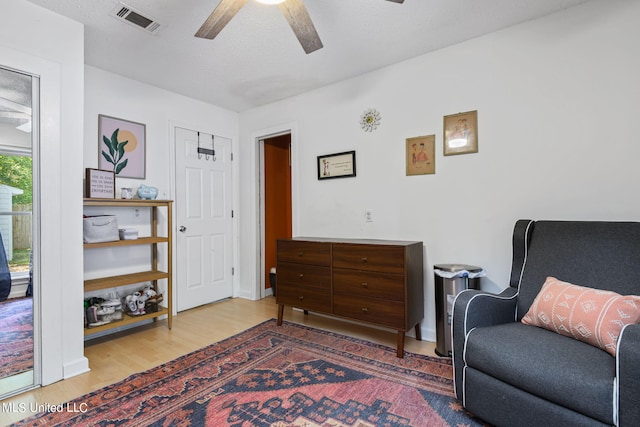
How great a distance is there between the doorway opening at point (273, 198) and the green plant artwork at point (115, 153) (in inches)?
61.1

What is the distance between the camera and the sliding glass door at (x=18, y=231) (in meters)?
1.92

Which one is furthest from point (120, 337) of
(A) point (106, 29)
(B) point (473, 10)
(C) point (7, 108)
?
(B) point (473, 10)

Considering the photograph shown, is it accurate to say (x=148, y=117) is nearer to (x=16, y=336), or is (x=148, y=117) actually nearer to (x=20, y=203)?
(x=20, y=203)

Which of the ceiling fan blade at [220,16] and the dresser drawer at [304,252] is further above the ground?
the ceiling fan blade at [220,16]

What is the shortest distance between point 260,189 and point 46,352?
2.58 metres

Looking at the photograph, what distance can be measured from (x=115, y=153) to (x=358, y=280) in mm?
2581

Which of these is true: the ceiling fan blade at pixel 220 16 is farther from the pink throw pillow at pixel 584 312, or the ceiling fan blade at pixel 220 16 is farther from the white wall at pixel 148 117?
the pink throw pillow at pixel 584 312

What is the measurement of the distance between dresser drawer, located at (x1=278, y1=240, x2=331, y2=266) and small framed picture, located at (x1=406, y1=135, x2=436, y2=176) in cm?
101

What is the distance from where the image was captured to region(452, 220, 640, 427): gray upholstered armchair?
3.89 ft

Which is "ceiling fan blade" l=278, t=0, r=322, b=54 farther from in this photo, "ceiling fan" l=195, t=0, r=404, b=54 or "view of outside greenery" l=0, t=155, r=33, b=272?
"view of outside greenery" l=0, t=155, r=33, b=272

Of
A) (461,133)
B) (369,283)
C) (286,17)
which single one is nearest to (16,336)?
(369,283)

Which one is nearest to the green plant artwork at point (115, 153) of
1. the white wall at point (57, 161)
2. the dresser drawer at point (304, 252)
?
the white wall at point (57, 161)

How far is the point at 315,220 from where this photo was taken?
3428mm

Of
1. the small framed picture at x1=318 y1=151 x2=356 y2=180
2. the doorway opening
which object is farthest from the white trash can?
the doorway opening
